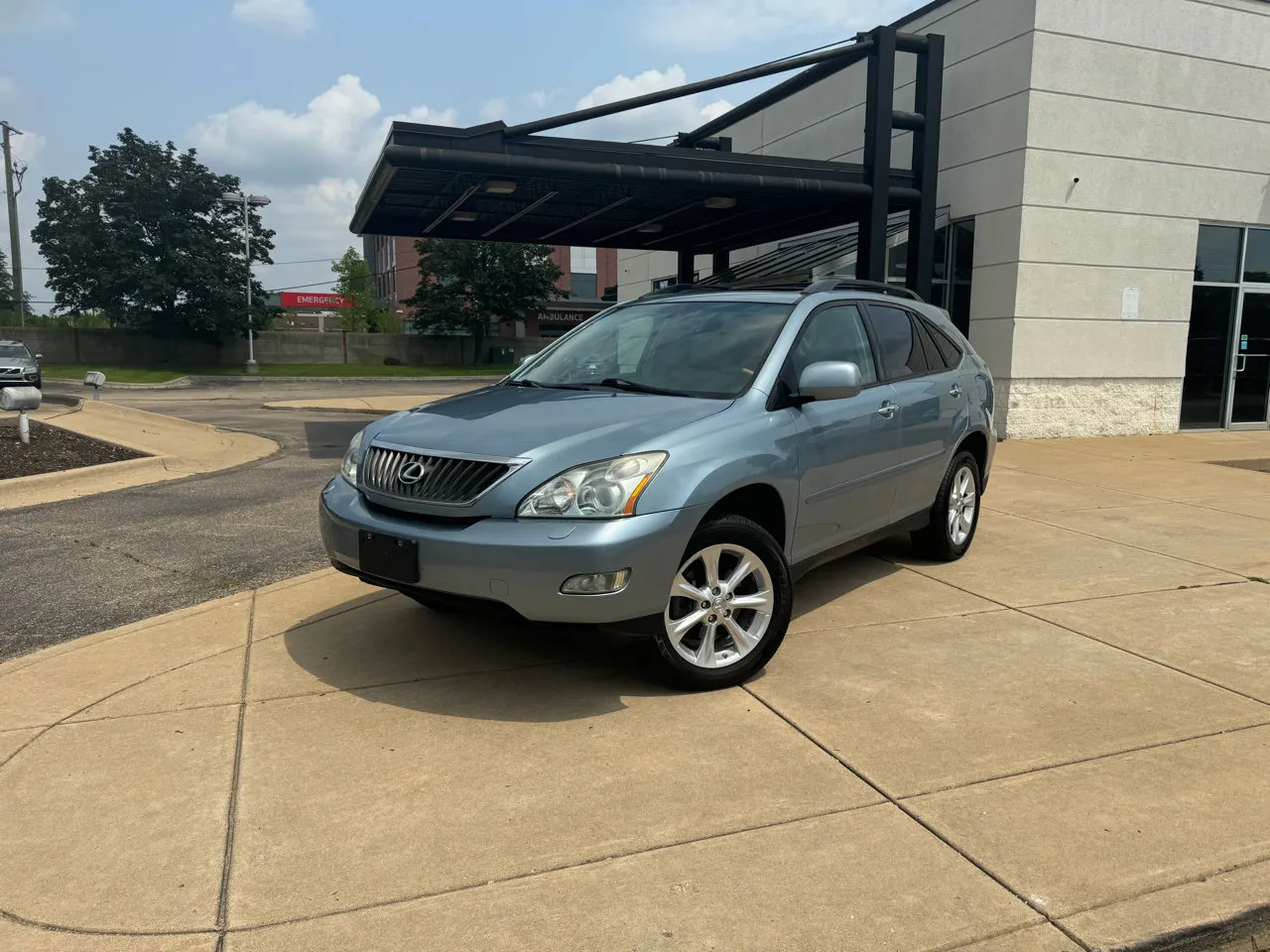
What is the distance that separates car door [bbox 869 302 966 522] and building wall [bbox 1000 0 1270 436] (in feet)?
25.1

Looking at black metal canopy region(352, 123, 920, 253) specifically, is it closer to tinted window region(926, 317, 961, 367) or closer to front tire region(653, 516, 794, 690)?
tinted window region(926, 317, 961, 367)

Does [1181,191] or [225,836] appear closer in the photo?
[225,836]

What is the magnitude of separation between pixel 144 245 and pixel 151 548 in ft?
128

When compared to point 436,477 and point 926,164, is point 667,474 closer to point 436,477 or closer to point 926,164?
point 436,477

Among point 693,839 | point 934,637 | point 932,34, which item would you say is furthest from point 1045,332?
point 693,839

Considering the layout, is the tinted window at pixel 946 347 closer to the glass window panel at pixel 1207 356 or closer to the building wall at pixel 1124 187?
the building wall at pixel 1124 187

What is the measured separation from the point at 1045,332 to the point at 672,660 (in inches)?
432

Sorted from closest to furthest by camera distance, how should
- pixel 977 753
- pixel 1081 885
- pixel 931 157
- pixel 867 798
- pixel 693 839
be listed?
pixel 1081 885, pixel 693 839, pixel 867 798, pixel 977 753, pixel 931 157

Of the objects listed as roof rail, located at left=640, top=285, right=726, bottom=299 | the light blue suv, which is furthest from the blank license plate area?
roof rail, located at left=640, top=285, right=726, bottom=299

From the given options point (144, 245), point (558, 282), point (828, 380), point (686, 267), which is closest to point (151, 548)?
point (828, 380)

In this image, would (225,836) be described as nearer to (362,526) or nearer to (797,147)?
(362,526)

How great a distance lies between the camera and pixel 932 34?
12750mm

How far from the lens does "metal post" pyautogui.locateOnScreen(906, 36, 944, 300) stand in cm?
1264

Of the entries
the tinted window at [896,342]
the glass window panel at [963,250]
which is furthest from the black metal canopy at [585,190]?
the tinted window at [896,342]
